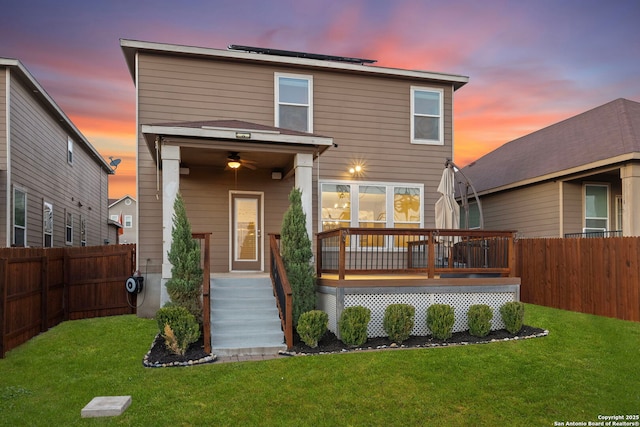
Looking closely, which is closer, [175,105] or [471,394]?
[471,394]

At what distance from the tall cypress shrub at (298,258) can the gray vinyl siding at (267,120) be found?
291cm

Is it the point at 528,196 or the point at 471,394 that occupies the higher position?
the point at 528,196

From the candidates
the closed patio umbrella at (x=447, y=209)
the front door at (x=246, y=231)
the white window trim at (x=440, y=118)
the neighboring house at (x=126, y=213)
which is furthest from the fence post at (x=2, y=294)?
the neighboring house at (x=126, y=213)

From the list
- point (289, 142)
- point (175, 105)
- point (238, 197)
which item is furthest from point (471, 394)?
point (175, 105)

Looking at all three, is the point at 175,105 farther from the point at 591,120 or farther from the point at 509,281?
the point at 591,120

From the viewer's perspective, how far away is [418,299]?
8.15 m

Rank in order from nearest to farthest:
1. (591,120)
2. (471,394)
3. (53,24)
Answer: (471,394), (53,24), (591,120)

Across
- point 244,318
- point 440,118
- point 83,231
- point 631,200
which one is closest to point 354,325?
point 244,318

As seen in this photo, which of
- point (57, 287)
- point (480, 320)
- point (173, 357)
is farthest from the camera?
point (57, 287)

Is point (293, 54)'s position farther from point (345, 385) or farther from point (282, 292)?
point (345, 385)

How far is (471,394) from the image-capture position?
5258 millimetres

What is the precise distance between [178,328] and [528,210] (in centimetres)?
1145

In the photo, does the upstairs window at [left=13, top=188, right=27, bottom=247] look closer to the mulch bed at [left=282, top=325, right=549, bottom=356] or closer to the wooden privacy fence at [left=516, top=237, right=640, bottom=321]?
the mulch bed at [left=282, top=325, right=549, bottom=356]

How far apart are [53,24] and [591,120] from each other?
53.5 feet
